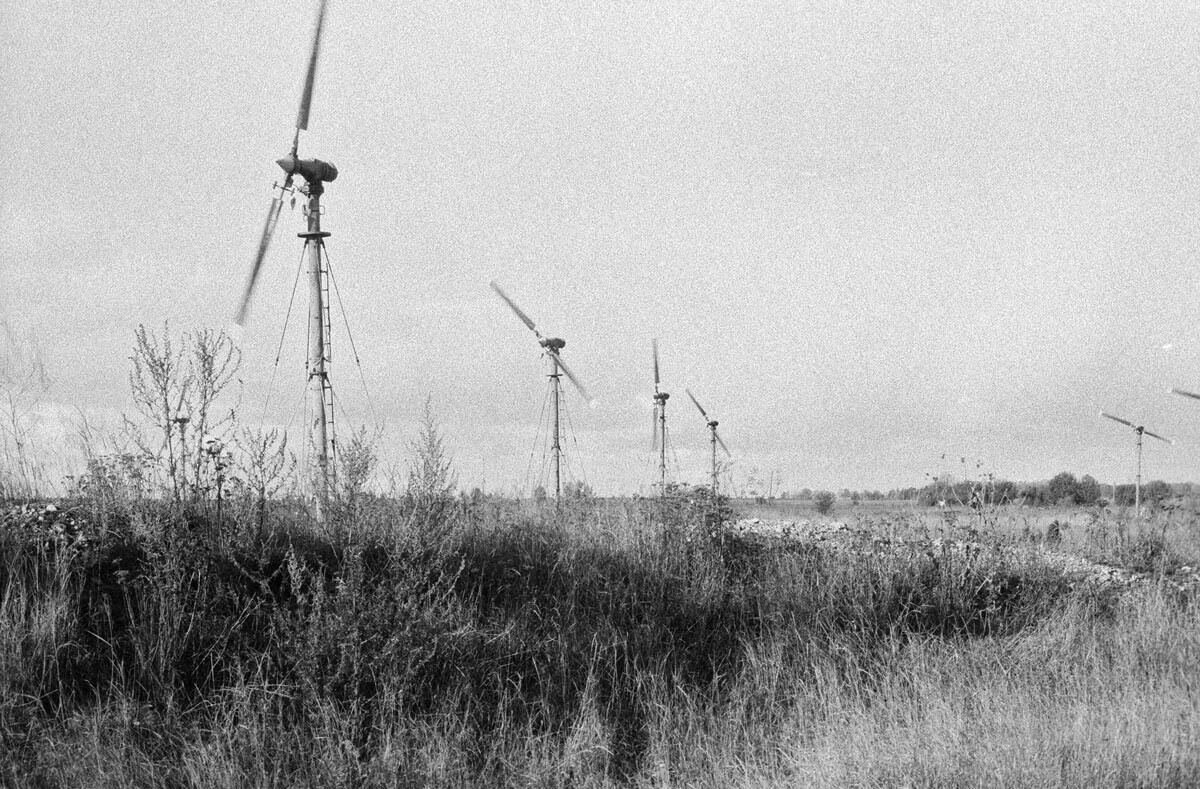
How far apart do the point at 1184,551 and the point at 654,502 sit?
28.7 ft

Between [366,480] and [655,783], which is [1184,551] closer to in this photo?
[655,783]

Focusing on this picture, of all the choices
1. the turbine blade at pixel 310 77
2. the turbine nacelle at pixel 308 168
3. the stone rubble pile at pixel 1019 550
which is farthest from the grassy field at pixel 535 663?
the turbine blade at pixel 310 77

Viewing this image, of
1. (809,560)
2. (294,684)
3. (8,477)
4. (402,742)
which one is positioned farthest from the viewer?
(809,560)

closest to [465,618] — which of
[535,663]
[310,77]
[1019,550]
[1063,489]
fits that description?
[535,663]

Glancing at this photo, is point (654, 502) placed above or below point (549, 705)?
above

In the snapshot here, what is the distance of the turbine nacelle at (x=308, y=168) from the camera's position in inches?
539

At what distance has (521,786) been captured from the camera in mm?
5750

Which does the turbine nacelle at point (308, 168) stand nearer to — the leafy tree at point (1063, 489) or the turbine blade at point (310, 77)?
the turbine blade at point (310, 77)

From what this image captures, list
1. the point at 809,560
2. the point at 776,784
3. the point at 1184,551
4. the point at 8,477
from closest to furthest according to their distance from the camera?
the point at 776,784 → the point at 8,477 → the point at 809,560 → the point at 1184,551

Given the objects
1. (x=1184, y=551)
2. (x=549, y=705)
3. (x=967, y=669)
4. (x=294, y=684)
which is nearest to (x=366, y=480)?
(x=294, y=684)

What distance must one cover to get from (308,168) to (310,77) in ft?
6.42

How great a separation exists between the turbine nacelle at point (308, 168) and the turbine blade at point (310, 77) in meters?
0.30

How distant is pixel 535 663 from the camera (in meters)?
7.38

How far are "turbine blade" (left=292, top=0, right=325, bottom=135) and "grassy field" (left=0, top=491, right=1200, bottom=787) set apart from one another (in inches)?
329
